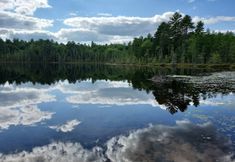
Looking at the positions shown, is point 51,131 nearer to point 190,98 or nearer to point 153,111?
point 153,111

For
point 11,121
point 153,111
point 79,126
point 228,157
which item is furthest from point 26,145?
point 153,111

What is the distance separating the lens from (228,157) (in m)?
13.8

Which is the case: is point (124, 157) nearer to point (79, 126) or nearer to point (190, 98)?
point (79, 126)

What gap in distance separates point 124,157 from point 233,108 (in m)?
16.8

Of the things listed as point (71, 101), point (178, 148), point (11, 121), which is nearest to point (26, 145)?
point (11, 121)

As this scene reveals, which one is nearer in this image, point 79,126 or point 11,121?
point 79,126

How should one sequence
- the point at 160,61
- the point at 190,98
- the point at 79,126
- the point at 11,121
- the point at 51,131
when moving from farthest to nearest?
the point at 160,61 < the point at 190,98 < the point at 11,121 < the point at 79,126 < the point at 51,131

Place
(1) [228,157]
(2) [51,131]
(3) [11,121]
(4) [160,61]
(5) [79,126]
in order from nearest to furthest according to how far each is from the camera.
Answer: (1) [228,157] < (2) [51,131] < (5) [79,126] < (3) [11,121] < (4) [160,61]

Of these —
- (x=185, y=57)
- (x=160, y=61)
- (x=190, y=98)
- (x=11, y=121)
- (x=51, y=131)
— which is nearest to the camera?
(x=51, y=131)

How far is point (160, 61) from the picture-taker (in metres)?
141

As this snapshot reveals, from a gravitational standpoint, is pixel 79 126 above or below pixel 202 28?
below

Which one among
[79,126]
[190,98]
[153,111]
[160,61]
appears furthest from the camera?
[160,61]

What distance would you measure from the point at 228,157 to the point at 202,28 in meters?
132

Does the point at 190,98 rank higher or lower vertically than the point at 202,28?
lower
